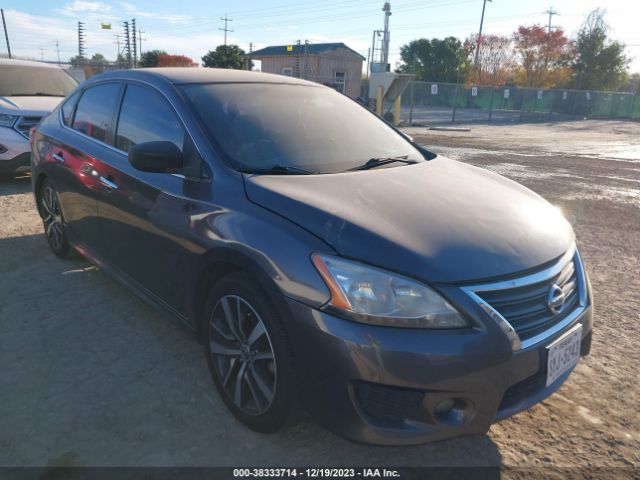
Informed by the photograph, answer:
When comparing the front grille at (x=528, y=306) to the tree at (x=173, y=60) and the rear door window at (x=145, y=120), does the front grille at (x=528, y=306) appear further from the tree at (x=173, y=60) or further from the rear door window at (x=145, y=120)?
the tree at (x=173, y=60)

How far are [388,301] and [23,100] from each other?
317 inches

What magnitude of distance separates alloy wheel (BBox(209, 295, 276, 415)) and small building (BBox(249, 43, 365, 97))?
39.5 metres

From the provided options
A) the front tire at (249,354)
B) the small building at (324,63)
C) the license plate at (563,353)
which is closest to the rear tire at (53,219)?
the front tire at (249,354)

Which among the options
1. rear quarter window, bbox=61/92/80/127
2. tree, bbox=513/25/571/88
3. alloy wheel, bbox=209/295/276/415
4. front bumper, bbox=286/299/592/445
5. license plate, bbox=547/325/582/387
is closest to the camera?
front bumper, bbox=286/299/592/445

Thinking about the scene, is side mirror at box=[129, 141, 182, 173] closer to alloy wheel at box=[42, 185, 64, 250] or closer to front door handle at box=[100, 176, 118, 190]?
front door handle at box=[100, 176, 118, 190]

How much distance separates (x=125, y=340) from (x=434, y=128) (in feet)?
64.9

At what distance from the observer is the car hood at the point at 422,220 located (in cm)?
196

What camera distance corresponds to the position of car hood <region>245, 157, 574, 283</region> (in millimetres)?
1958

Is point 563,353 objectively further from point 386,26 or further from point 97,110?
point 386,26

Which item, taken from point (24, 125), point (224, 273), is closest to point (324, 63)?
point (24, 125)

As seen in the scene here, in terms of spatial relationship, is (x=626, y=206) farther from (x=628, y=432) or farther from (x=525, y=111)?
(x=525, y=111)

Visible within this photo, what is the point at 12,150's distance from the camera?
7016mm

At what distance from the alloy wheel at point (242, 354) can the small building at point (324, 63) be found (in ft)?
130

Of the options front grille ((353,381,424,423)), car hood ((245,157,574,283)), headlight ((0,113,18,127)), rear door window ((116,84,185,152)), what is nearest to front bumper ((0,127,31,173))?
headlight ((0,113,18,127))
